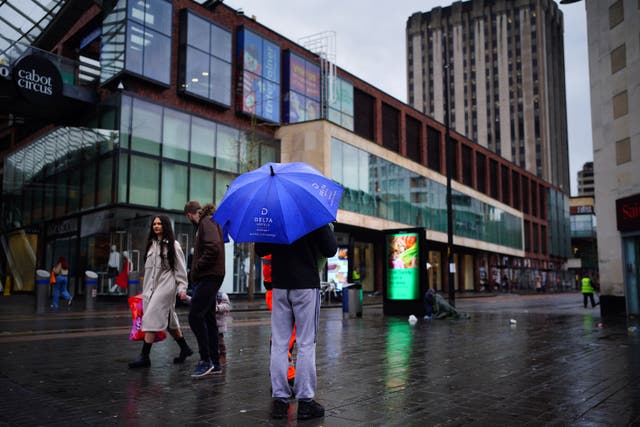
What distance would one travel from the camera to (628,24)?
16141 millimetres

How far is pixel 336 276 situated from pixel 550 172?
99.6m

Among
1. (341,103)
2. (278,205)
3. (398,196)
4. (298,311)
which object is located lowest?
(298,311)

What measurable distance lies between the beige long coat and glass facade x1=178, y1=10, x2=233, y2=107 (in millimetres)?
21398

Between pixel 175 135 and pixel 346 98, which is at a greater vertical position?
pixel 346 98

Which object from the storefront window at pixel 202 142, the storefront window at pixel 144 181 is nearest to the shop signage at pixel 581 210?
the storefront window at pixel 202 142

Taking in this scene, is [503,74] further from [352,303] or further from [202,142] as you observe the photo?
[352,303]

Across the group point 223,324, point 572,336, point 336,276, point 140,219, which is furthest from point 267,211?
point 336,276

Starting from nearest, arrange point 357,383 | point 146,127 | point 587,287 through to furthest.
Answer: point 357,383 → point 587,287 → point 146,127

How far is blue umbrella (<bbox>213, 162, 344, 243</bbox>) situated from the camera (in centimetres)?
414

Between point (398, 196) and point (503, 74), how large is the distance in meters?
89.1

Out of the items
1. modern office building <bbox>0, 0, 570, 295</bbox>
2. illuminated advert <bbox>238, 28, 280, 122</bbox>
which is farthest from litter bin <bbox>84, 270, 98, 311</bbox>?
illuminated advert <bbox>238, 28, 280, 122</bbox>

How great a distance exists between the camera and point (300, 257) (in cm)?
436

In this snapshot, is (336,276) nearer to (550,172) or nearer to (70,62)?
(70,62)

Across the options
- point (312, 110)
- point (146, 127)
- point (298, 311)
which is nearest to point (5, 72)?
point (146, 127)
